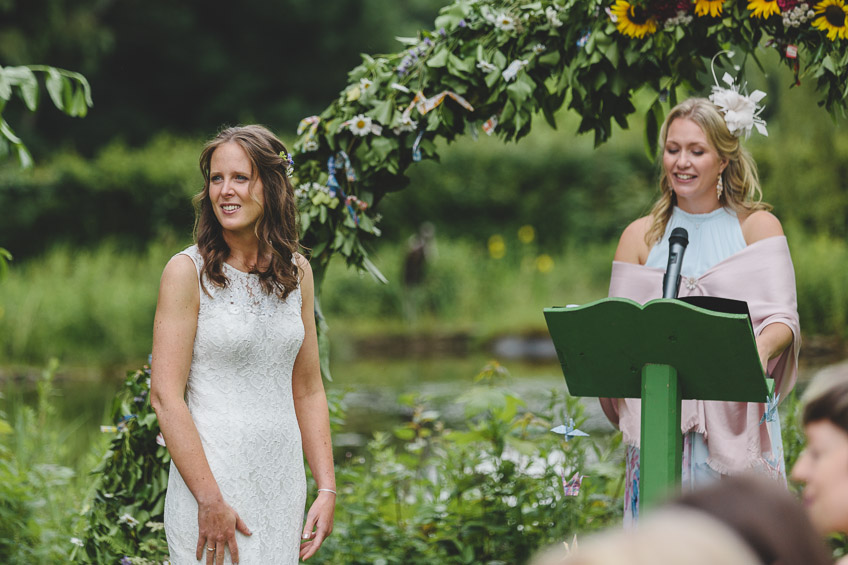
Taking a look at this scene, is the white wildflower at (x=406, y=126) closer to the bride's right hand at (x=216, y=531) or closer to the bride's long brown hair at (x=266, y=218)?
the bride's long brown hair at (x=266, y=218)

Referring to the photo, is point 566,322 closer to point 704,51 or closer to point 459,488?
point 704,51

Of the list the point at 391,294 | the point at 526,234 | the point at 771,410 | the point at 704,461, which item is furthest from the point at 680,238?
the point at 526,234

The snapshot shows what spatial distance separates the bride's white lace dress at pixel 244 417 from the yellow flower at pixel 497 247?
12010 millimetres

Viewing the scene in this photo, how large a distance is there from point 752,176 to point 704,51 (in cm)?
56

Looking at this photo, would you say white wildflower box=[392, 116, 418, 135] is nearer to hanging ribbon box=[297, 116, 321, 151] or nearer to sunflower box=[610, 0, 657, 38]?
hanging ribbon box=[297, 116, 321, 151]

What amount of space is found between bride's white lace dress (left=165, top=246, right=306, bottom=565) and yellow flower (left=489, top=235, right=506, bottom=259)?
473 inches

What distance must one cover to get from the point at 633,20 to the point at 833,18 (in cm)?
66

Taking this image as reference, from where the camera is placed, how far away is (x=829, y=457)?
54.1 inches

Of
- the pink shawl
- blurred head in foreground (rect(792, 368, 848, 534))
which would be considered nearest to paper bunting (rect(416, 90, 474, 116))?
the pink shawl

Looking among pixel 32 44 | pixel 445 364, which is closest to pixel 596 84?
pixel 445 364

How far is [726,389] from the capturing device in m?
2.26

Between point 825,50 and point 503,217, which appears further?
point 503,217

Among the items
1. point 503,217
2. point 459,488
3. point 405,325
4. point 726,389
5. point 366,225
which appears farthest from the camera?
point 503,217

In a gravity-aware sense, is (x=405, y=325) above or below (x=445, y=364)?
above
